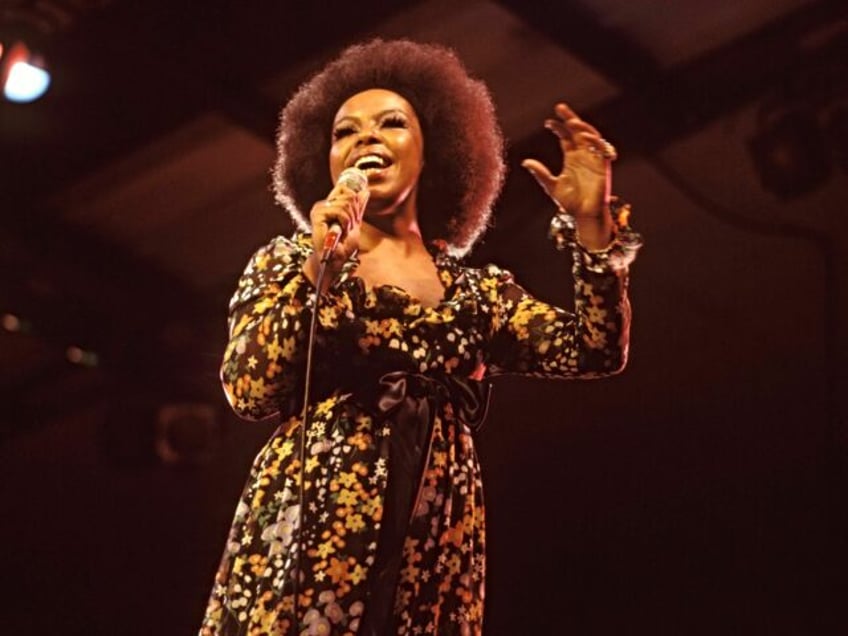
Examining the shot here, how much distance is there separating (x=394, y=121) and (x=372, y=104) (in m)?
0.05

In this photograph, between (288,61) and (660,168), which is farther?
(288,61)

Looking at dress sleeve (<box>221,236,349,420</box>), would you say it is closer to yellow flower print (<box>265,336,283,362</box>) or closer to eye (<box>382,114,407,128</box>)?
yellow flower print (<box>265,336,283,362</box>)

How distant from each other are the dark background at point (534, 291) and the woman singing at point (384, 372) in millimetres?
994

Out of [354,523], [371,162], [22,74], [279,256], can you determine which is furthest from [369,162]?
[22,74]

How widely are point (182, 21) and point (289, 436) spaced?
173 centimetres

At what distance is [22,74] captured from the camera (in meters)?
3.10

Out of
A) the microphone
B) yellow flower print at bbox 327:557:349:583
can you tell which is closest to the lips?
the microphone

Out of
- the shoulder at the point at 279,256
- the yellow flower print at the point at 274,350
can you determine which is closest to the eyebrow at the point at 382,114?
the shoulder at the point at 279,256

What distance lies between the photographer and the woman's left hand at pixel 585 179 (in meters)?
1.77

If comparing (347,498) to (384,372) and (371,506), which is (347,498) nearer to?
(371,506)

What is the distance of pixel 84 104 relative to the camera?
324cm

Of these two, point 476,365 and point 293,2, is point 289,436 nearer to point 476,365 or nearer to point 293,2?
point 476,365

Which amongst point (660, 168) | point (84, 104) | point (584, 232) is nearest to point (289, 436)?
point (584, 232)

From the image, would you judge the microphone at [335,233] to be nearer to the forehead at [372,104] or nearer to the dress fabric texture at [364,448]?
the dress fabric texture at [364,448]
